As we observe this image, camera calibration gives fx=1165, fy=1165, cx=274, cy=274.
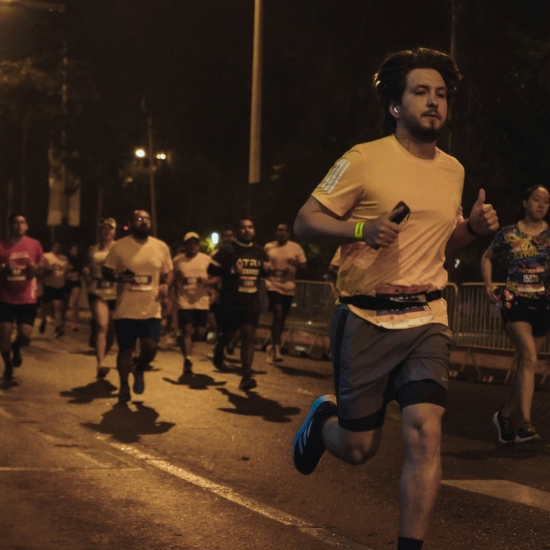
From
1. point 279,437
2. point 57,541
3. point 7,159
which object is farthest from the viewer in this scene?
point 7,159

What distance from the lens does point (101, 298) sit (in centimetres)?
1459

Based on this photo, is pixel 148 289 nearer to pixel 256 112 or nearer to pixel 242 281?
pixel 242 281

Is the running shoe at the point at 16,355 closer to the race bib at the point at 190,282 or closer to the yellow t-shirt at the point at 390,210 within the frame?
the race bib at the point at 190,282

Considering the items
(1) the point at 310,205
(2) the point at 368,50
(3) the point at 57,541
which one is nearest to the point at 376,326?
(1) the point at 310,205

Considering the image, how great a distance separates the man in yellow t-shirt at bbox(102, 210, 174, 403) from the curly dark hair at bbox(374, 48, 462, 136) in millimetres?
6613

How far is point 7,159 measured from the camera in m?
67.0

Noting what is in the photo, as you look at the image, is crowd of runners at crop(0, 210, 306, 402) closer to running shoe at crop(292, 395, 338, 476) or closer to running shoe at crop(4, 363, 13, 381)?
running shoe at crop(4, 363, 13, 381)

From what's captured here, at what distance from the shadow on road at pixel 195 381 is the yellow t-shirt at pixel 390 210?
825cm

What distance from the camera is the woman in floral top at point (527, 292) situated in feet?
28.3

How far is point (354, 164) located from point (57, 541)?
2.33m

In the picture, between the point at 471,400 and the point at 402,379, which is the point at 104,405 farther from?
the point at 402,379

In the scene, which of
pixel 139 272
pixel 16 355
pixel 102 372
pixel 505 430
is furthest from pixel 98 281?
pixel 505 430

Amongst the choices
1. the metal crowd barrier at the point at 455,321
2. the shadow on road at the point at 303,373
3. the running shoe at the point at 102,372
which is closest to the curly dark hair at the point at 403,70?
the metal crowd barrier at the point at 455,321

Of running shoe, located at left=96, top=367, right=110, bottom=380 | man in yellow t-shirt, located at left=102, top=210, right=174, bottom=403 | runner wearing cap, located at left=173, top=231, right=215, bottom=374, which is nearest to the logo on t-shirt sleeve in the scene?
man in yellow t-shirt, located at left=102, top=210, right=174, bottom=403
